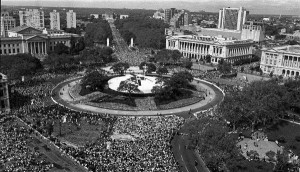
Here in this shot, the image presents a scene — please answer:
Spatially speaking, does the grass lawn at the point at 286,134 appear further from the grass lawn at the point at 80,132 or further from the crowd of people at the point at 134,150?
the grass lawn at the point at 80,132

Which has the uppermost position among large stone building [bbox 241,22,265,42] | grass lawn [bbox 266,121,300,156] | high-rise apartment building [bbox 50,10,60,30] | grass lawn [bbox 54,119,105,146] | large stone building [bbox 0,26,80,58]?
high-rise apartment building [bbox 50,10,60,30]

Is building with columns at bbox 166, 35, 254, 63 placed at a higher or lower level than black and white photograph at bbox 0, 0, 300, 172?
higher

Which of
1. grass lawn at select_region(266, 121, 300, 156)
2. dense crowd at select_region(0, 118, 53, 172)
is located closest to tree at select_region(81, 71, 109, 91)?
dense crowd at select_region(0, 118, 53, 172)

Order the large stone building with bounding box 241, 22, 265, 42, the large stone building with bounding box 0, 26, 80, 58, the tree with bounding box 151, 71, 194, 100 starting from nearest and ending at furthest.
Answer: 1. the tree with bounding box 151, 71, 194, 100
2. the large stone building with bounding box 0, 26, 80, 58
3. the large stone building with bounding box 241, 22, 265, 42

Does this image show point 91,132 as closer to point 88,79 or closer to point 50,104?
point 50,104

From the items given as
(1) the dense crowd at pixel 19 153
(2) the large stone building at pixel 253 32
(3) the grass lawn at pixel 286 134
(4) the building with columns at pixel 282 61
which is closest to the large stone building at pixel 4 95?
(1) the dense crowd at pixel 19 153

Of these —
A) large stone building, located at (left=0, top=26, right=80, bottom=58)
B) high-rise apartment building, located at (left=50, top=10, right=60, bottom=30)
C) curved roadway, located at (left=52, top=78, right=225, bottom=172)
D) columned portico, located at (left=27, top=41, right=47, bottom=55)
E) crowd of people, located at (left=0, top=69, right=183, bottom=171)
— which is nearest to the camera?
crowd of people, located at (left=0, top=69, right=183, bottom=171)

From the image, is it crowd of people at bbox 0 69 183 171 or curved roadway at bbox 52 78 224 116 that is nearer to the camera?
crowd of people at bbox 0 69 183 171

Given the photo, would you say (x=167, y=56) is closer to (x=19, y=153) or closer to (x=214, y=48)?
(x=214, y=48)

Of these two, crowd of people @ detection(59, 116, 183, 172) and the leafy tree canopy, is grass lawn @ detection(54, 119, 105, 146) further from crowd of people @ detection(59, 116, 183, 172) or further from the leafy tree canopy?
the leafy tree canopy
